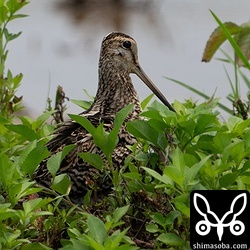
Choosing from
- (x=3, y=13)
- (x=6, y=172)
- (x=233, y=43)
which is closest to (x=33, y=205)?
(x=6, y=172)

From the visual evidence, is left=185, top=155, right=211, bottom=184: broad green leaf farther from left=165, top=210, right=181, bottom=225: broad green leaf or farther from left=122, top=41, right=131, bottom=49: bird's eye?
left=122, top=41, right=131, bottom=49: bird's eye

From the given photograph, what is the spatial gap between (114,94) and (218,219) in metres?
2.40

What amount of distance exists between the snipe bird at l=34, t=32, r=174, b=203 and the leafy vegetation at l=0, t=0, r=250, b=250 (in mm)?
208

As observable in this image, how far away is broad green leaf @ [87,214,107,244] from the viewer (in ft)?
12.1

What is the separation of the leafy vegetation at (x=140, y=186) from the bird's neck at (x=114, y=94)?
153 cm

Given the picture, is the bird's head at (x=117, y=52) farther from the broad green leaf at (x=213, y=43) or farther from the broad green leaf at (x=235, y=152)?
the broad green leaf at (x=235, y=152)

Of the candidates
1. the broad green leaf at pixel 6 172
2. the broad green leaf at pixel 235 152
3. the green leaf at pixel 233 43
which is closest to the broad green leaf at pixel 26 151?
the broad green leaf at pixel 6 172

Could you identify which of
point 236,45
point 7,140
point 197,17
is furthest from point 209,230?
point 197,17

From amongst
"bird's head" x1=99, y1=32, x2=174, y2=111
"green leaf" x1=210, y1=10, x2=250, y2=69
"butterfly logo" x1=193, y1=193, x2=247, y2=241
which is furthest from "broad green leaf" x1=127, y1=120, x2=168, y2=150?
"bird's head" x1=99, y1=32, x2=174, y2=111

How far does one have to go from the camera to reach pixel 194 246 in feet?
12.4

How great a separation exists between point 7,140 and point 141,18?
17.1ft

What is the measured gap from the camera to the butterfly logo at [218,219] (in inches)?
149

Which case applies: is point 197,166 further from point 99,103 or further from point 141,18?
point 141,18

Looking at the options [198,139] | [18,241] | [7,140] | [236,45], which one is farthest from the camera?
[236,45]
